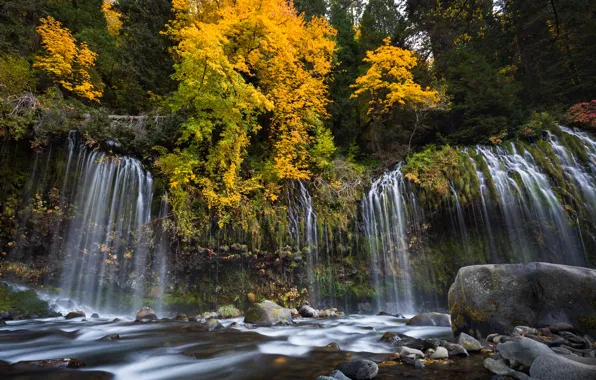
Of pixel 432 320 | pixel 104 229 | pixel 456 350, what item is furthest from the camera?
pixel 104 229

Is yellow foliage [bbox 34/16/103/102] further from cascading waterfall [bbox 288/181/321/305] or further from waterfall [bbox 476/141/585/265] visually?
waterfall [bbox 476/141/585/265]

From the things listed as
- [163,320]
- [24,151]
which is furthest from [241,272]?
[24,151]

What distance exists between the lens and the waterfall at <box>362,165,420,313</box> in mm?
10625

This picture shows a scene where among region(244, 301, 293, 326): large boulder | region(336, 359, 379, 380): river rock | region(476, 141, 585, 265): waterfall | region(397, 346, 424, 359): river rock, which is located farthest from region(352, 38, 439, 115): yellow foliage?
region(336, 359, 379, 380): river rock

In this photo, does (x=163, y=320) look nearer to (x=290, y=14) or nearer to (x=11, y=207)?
(x=11, y=207)

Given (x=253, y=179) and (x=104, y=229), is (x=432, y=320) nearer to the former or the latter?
(x=253, y=179)

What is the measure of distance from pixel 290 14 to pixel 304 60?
78.3 inches

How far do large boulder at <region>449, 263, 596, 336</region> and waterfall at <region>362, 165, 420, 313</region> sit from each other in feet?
17.2

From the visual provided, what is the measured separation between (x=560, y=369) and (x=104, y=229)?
10983 mm

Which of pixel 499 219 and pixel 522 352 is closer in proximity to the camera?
pixel 522 352

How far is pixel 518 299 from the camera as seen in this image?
5.24 meters

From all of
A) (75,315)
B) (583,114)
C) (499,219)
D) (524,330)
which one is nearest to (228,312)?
(75,315)

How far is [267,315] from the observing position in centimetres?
764

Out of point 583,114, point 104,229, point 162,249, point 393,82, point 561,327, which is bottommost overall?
point 561,327
